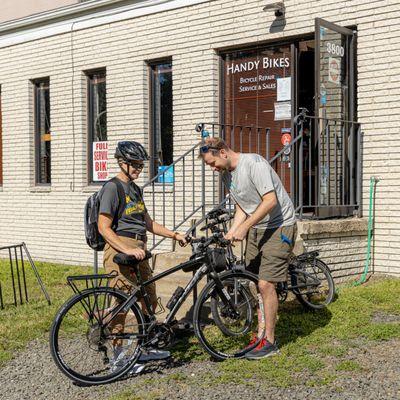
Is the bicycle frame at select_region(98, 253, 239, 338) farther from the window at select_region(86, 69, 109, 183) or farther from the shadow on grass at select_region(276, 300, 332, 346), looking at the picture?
the window at select_region(86, 69, 109, 183)

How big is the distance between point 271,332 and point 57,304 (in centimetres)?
341

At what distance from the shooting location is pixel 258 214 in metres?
5.25

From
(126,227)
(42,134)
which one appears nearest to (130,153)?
(126,227)

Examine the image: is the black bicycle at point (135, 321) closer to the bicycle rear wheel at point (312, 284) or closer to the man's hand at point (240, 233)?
the man's hand at point (240, 233)

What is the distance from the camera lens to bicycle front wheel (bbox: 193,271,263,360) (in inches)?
215

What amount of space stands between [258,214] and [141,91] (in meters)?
6.00

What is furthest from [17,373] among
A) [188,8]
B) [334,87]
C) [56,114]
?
[56,114]

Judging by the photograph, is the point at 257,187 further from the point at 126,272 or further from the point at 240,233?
the point at 126,272

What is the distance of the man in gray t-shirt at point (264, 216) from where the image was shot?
538 centimetres

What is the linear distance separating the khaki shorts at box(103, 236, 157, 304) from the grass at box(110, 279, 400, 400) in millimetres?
731

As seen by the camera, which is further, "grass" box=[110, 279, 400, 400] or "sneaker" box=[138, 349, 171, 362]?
"sneaker" box=[138, 349, 171, 362]

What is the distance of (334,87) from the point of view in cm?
812

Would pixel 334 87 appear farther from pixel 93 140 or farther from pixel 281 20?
pixel 93 140

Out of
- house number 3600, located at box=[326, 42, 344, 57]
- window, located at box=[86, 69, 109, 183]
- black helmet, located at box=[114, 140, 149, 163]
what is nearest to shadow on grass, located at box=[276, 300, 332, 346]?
black helmet, located at box=[114, 140, 149, 163]
